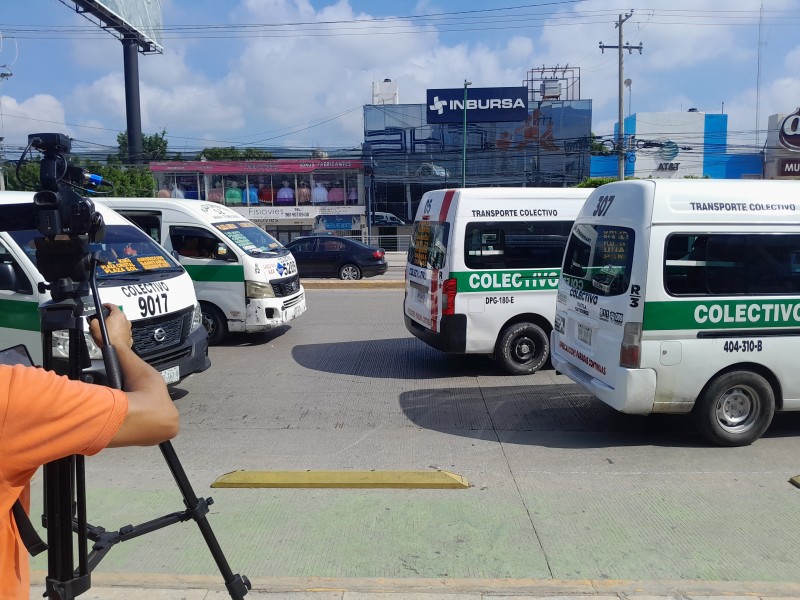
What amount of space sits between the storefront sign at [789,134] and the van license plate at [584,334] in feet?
139

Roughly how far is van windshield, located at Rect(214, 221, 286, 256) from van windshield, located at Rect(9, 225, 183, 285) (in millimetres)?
2571

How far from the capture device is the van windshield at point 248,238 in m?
11.2

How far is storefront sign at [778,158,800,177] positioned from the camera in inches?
1699

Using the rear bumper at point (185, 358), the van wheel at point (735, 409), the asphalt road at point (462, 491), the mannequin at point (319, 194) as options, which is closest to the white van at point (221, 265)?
the asphalt road at point (462, 491)

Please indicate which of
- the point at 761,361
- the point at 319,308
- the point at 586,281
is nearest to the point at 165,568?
the point at 586,281

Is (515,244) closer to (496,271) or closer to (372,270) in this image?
(496,271)

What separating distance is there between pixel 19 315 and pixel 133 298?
1.03 m

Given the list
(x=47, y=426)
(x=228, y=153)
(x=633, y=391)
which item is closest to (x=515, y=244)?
(x=633, y=391)

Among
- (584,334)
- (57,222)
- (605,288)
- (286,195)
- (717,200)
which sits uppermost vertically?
(286,195)

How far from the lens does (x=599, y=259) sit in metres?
6.71

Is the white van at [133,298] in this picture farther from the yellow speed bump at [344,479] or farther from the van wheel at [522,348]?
the van wheel at [522,348]

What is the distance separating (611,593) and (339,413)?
415 cm

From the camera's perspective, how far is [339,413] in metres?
7.53

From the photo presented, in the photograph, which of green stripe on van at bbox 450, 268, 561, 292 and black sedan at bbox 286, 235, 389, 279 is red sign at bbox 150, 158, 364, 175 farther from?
green stripe on van at bbox 450, 268, 561, 292
